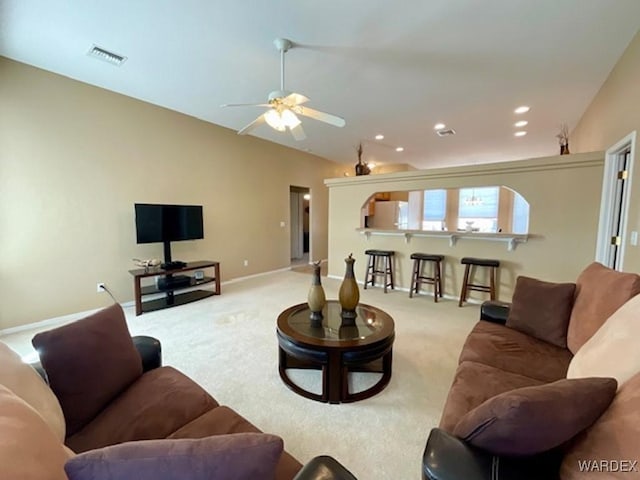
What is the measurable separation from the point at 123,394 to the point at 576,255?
16.7ft

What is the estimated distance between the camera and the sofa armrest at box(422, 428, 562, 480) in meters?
0.92

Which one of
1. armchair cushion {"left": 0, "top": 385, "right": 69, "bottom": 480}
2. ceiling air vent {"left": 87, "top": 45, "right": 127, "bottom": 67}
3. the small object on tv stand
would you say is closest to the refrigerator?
the small object on tv stand

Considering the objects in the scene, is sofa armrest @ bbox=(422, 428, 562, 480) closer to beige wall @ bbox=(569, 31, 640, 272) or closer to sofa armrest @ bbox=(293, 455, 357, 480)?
sofa armrest @ bbox=(293, 455, 357, 480)

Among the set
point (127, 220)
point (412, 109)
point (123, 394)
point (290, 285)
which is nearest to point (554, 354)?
point (123, 394)

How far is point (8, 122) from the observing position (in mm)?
3273

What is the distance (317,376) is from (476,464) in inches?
67.8

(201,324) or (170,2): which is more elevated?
(170,2)

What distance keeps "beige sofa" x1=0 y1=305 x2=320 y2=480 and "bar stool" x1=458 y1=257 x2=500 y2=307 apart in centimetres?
406

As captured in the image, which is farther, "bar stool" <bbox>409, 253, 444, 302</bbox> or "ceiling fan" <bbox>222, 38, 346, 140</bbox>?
"bar stool" <bbox>409, 253, 444, 302</bbox>

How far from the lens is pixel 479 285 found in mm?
4559

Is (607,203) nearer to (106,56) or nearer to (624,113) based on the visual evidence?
(624,113)

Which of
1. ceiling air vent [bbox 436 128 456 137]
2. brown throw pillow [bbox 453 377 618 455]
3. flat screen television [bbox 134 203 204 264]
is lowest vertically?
brown throw pillow [bbox 453 377 618 455]

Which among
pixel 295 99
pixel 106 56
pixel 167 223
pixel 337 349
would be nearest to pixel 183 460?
pixel 337 349

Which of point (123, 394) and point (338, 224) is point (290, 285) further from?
point (123, 394)
